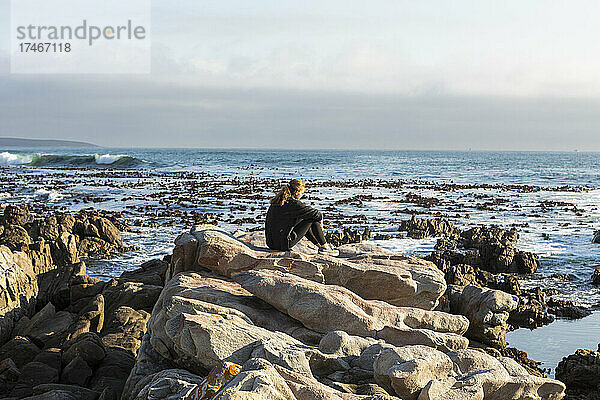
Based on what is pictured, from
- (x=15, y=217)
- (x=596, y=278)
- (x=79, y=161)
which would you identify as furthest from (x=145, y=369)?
(x=79, y=161)

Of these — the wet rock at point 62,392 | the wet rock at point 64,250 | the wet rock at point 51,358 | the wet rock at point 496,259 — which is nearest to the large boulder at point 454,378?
the wet rock at point 62,392

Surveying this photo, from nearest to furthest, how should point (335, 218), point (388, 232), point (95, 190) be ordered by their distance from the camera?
point (388, 232), point (335, 218), point (95, 190)

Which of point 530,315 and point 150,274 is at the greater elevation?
point 150,274

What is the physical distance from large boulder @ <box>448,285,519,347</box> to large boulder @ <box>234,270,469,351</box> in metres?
2.31

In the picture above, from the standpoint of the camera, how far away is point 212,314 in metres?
7.29

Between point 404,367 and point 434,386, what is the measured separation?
14.9 inches

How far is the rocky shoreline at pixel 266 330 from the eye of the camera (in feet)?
19.4

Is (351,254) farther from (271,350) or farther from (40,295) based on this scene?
(40,295)

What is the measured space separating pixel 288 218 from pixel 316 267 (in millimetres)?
1336

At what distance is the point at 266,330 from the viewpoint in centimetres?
732

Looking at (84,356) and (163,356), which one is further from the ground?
(163,356)

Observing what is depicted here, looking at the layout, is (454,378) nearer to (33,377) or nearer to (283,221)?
(283,221)

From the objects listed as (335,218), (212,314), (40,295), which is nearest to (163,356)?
(212,314)

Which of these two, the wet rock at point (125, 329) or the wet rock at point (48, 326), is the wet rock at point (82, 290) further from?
the wet rock at point (125, 329)
